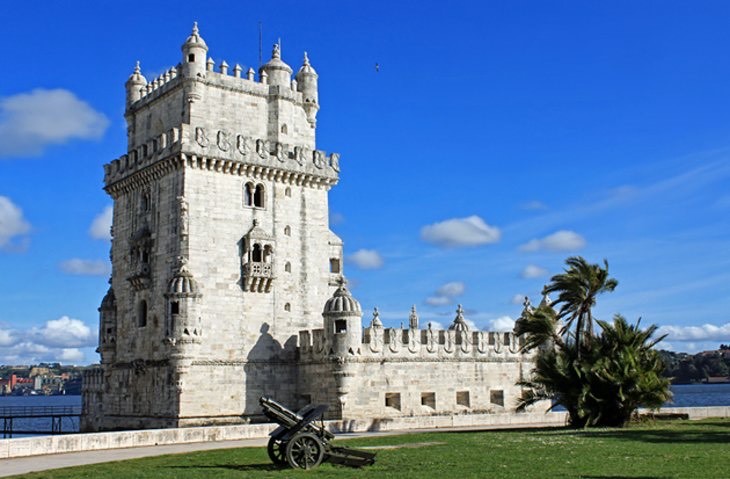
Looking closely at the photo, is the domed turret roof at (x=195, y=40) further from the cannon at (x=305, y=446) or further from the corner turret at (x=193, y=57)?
the cannon at (x=305, y=446)

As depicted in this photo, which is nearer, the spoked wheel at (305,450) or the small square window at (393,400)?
the spoked wheel at (305,450)

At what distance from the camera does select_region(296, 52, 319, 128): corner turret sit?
43.7 metres

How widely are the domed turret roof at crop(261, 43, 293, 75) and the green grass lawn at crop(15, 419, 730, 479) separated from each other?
848 inches

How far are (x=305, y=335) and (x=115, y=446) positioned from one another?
14097 millimetres

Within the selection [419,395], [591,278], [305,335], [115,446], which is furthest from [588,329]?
[115,446]

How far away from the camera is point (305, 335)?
40000 mm

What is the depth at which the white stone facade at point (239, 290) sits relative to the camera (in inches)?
1485

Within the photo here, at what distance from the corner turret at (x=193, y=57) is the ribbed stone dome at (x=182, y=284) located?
9.50 meters

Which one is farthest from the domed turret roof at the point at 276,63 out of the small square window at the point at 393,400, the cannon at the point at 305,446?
the cannon at the point at 305,446

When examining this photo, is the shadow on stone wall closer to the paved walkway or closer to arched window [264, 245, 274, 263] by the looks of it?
arched window [264, 245, 274, 263]

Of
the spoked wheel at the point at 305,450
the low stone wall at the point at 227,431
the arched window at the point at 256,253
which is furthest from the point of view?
the arched window at the point at 256,253

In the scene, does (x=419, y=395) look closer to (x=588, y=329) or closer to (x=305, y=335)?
(x=305, y=335)

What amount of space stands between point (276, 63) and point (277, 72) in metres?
0.53

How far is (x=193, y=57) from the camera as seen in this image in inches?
1570
